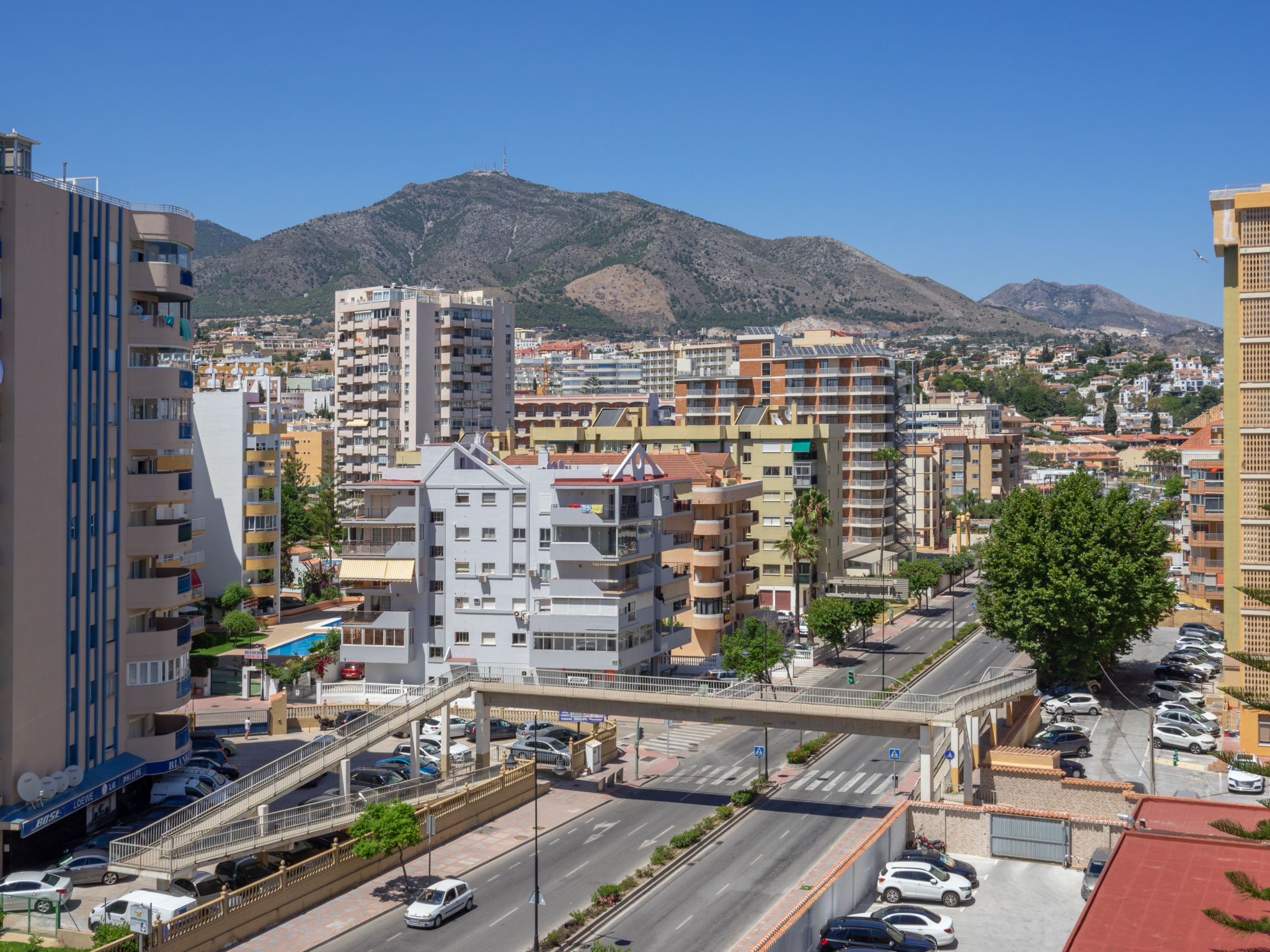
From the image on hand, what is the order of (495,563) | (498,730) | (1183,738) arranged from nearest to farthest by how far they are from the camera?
(1183,738)
(498,730)
(495,563)

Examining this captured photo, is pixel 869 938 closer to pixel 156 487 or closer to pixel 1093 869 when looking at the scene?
pixel 1093 869

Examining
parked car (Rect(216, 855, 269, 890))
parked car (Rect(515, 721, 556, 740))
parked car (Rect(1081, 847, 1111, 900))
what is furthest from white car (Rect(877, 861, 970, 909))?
parked car (Rect(515, 721, 556, 740))

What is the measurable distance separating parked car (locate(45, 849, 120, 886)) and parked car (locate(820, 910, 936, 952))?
2681cm

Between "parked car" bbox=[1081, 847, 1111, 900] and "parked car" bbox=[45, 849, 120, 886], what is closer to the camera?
"parked car" bbox=[45, 849, 120, 886]

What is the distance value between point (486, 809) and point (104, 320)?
93.7ft

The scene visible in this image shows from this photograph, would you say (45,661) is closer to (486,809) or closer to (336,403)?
(486,809)

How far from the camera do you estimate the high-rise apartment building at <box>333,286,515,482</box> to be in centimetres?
14588

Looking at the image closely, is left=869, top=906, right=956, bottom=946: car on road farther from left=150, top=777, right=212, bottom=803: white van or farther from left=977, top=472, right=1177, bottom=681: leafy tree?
left=977, top=472, right=1177, bottom=681: leafy tree

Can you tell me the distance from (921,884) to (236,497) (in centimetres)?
7015

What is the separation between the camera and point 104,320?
5072cm

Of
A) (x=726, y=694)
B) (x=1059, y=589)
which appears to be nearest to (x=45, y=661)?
(x=726, y=694)

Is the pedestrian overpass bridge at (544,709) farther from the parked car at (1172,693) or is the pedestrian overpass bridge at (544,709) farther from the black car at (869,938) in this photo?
the parked car at (1172,693)

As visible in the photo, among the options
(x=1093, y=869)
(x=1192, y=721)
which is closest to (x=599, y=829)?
(x=1093, y=869)

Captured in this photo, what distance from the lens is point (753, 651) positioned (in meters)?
76.3
